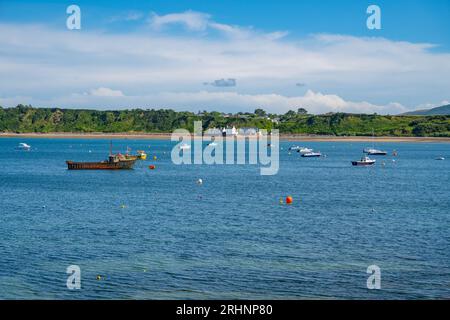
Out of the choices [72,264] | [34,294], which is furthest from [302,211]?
[34,294]

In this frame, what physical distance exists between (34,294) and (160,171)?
96335 millimetres

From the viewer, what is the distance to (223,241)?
167ft

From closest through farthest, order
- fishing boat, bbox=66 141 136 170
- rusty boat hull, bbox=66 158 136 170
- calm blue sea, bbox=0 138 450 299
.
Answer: calm blue sea, bbox=0 138 450 299 → rusty boat hull, bbox=66 158 136 170 → fishing boat, bbox=66 141 136 170

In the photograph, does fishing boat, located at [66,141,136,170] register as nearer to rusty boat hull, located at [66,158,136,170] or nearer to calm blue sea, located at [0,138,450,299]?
rusty boat hull, located at [66,158,136,170]

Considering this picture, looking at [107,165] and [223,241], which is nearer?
[223,241]

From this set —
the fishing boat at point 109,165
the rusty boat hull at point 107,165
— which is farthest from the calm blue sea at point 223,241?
the fishing boat at point 109,165

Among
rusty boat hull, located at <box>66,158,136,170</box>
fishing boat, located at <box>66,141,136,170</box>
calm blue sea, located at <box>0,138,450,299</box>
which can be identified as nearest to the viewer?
calm blue sea, located at <box>0,138,450,299</box>

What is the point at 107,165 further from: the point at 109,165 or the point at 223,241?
the point at 223,241

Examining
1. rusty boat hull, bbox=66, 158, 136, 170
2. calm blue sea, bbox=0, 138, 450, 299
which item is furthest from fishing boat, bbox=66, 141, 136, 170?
calm blue sea, bbox=0, 138, 450, 299

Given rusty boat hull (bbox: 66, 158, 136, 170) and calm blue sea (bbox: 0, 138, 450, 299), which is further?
rusty boat hull (bbox: 66, 158, 136, 170)

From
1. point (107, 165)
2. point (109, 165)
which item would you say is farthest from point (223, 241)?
point (109, 165)

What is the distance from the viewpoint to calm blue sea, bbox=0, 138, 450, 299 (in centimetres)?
3781
